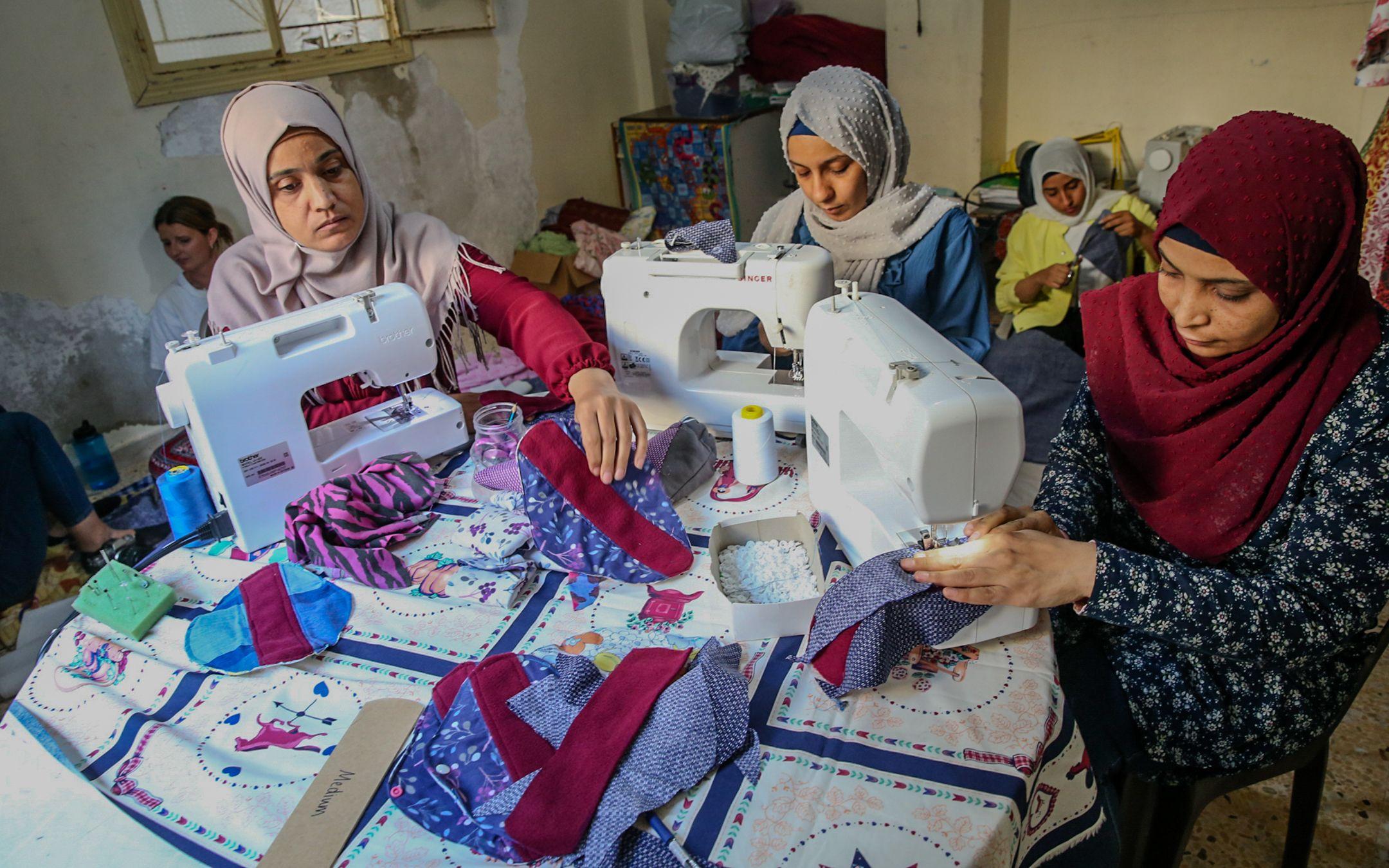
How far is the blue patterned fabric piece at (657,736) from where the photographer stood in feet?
3.06

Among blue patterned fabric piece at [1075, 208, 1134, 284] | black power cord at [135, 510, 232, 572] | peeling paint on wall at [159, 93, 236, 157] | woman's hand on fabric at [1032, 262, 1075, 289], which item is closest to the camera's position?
black power cord at [135, 510, 232, 572]

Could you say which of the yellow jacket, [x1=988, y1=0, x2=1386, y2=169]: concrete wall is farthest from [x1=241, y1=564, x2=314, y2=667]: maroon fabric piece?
[x1=988, y1=0, x2=1386, y2=169]: concrete wall

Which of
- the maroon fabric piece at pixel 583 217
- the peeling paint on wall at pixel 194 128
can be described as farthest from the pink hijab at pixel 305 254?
the maroon fabric piece at pixel 583 217

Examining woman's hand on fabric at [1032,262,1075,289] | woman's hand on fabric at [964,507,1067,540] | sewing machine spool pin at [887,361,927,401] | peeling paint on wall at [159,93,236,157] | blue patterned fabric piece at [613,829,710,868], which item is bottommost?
woman's hand on fabric at [1032,262,1075,289]

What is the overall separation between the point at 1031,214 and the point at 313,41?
309 cm

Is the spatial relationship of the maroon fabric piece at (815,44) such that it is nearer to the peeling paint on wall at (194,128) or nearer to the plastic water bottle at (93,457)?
the peeling paint on wall at (194,128)

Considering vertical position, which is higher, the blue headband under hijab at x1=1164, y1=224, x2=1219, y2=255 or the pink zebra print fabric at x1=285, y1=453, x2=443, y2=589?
the blue headband under hijab at x1=1164, y1=224, x2=1219, y2=255

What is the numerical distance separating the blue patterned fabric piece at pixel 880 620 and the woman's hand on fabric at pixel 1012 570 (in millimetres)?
17

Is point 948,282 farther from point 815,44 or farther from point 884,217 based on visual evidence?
point 815,44

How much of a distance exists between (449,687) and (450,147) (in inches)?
149

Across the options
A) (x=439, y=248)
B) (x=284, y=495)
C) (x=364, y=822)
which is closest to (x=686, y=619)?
(x=364, y=822)

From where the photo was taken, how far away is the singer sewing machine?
145 centimetres

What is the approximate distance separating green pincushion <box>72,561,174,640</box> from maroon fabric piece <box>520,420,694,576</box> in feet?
1.92

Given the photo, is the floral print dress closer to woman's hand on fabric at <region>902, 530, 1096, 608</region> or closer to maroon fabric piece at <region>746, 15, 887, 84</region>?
woman's hand on fabric at <region>902, 530, 1096, 608</region>
